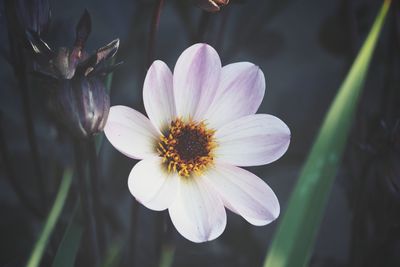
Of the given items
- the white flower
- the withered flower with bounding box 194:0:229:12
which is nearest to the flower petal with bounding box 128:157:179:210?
the white flower

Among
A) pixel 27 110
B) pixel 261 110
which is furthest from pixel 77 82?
pixel 261 110

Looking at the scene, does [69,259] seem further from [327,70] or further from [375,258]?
[327,70]

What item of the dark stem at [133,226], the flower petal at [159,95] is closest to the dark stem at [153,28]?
the flower petal at [159,95]

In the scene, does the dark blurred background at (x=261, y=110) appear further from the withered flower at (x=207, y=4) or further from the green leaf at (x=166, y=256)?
the withered flower at (x=207, y=4)

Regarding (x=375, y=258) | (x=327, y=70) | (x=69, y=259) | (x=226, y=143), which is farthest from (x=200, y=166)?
(x=327, y=70)

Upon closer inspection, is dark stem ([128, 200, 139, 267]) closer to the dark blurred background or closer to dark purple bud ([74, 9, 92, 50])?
the dark blurred background
